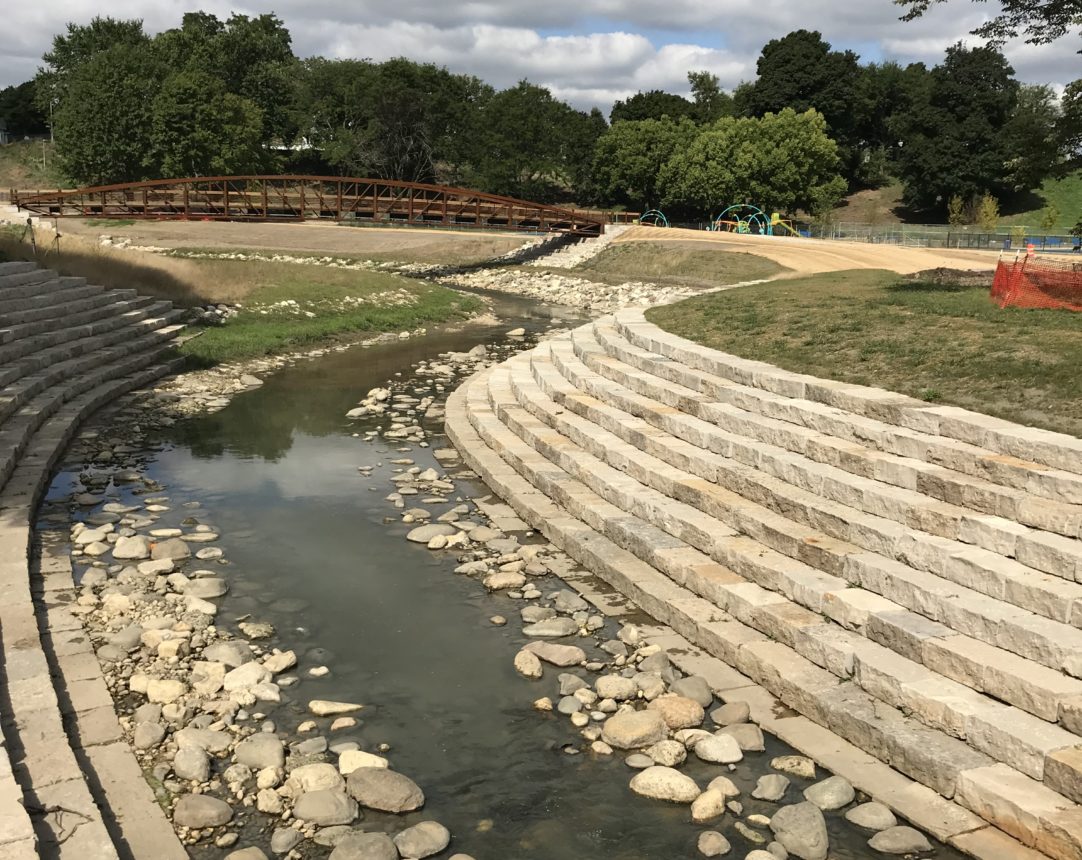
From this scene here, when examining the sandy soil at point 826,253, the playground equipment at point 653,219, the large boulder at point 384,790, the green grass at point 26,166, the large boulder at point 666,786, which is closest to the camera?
the large boulder at point 384,790

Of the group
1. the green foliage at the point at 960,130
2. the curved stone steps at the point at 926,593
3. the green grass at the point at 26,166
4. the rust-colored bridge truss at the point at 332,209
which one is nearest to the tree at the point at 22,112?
the green grass at the point at 26,166

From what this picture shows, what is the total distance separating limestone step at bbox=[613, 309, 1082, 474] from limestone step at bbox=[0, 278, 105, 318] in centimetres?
1360

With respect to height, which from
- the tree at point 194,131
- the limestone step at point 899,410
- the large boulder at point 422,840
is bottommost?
the large boulder at point 422,840

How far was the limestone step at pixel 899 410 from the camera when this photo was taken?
9.29 metres

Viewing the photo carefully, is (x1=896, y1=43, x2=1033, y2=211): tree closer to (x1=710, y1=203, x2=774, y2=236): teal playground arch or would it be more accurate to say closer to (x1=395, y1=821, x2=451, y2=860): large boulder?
(x1=710, y1=203, x2=774, y2=236): teal playground arch

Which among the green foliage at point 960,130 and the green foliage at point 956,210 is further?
the green foliage at point 960,130

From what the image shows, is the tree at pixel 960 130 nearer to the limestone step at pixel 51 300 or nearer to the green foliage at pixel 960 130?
the green foliage at pixel 960 130

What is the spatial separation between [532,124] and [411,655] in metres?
76.7

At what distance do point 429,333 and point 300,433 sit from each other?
13.4m

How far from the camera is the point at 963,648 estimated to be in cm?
758

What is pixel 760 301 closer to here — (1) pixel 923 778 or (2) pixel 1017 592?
(2) pixel 1017 592

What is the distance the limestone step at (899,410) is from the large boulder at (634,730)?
14.9 ft

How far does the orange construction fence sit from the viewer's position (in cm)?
1638

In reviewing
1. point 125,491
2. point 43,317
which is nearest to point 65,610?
point 125,491
